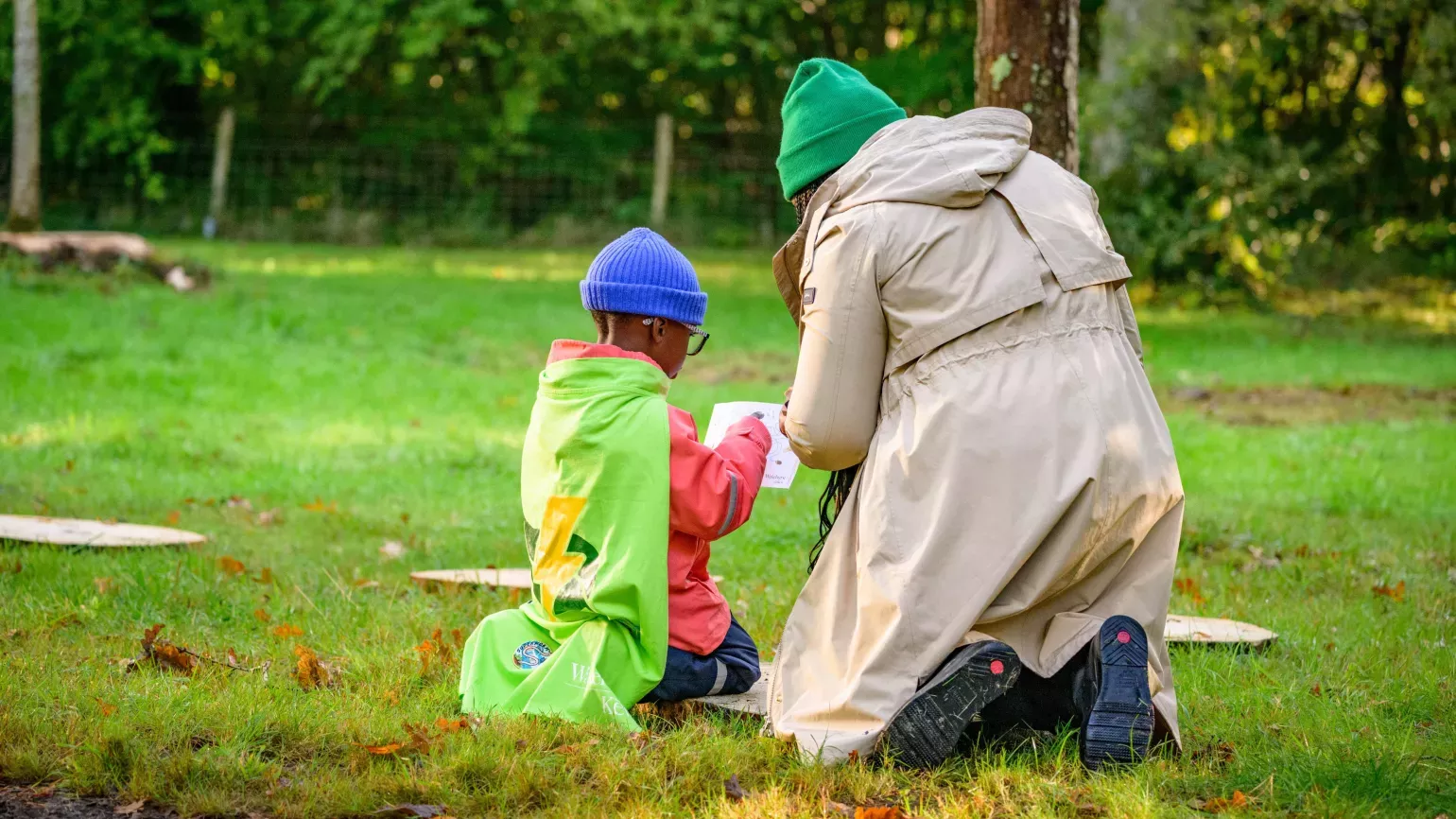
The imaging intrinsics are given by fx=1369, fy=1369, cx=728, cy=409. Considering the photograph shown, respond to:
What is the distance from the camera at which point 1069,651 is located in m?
3.12

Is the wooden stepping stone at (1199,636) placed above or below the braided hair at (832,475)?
below

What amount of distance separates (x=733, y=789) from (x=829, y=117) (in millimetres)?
1636

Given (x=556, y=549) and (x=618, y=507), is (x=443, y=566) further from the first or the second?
(x=618, y=507)

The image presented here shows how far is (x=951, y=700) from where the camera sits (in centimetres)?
301

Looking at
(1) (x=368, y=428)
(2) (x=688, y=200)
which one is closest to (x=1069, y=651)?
(1) (x=368, y=428)

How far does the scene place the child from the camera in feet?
11.2

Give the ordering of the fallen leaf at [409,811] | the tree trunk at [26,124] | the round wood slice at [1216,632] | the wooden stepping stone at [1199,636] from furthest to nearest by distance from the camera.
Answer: the tree trunk at [26,124] < the round wood slice at [1216,632] < the wooden stepping stone at [1199,636] < the fallen leaf at [409,811]

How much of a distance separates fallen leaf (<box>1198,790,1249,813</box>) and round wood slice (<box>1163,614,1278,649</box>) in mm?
1381

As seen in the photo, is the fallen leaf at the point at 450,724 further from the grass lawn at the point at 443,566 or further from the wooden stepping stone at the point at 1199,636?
the wooden stepping stone at the point at 1199,636

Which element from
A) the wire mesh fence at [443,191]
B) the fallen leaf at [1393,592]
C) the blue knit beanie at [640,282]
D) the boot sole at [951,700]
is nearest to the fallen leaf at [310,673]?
the blue knit beanie at [640,282]

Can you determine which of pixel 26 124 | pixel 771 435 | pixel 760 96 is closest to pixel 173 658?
pixel 771 435

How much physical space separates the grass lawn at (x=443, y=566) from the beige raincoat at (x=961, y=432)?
292 millimetres

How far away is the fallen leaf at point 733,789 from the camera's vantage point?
119 inches

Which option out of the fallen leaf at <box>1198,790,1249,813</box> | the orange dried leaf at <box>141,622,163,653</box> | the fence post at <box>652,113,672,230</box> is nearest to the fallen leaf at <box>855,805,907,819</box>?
the fallen leaf at <box>1198,790,1249,813</box>
